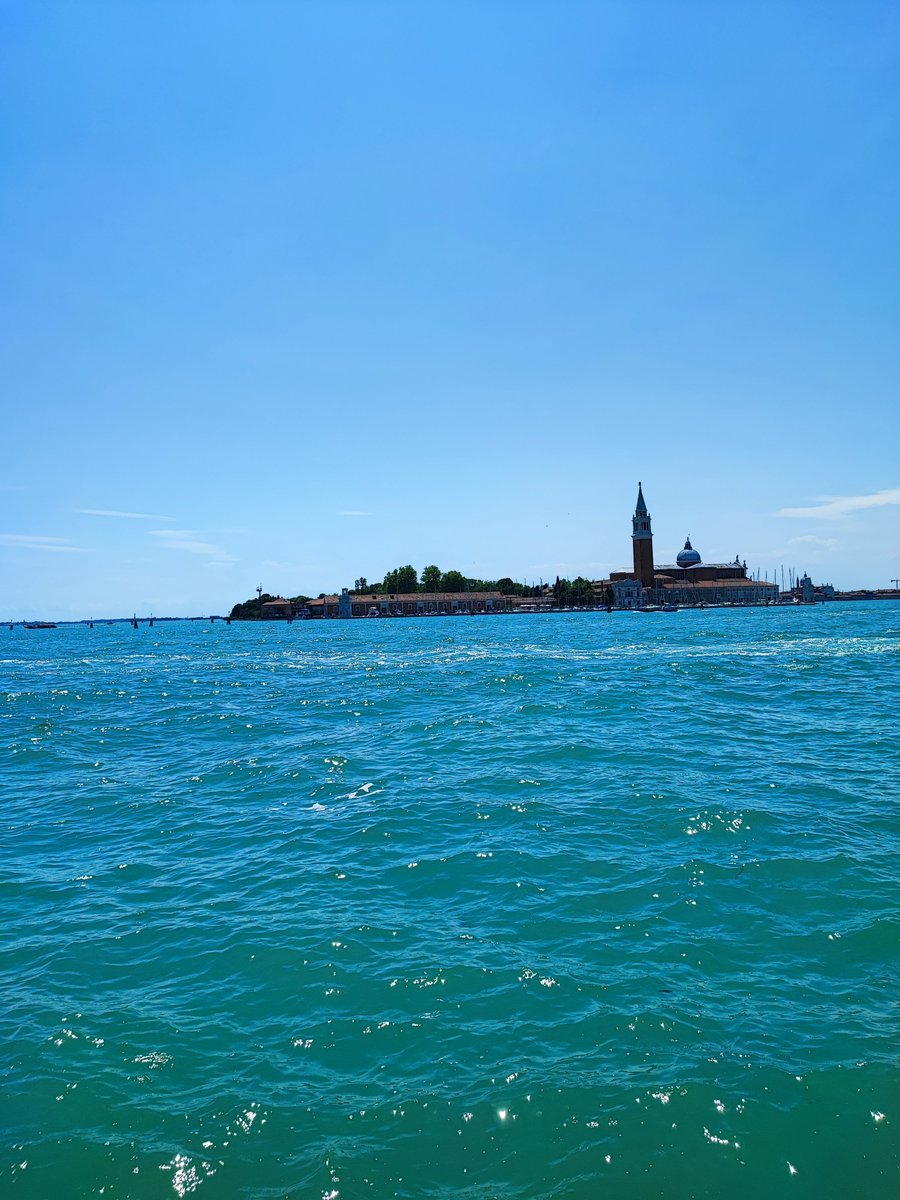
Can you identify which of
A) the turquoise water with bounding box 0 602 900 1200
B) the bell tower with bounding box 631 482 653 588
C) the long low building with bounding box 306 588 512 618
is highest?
the bell tower with bounding box 631 482 653 588

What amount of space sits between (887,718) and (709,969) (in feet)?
55.3

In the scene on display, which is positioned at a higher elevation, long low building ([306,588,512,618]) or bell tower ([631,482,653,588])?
bell tower ([631,482,653,588])

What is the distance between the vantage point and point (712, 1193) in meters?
4.72

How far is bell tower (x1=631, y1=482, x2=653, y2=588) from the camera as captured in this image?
187 metres

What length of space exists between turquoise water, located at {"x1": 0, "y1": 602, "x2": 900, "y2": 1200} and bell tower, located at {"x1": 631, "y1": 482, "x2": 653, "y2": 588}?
174 metres

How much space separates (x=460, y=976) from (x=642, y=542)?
188878mm

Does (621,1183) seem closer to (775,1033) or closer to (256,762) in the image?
(775,1033)

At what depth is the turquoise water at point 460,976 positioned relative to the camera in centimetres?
512

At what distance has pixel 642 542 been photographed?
620ft

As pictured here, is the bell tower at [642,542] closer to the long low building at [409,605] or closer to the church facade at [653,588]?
the church facade at [653,588]

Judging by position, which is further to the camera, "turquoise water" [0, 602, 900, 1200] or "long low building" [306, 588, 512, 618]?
"long low building" [306, 588, 512, 618]

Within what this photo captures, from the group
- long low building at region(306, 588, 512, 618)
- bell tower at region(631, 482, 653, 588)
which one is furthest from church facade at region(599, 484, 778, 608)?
long low building at region(306, 588, 512, 618)

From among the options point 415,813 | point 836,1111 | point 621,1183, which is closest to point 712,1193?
point 621,1183

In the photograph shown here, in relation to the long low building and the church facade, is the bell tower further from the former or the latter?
the long low building
